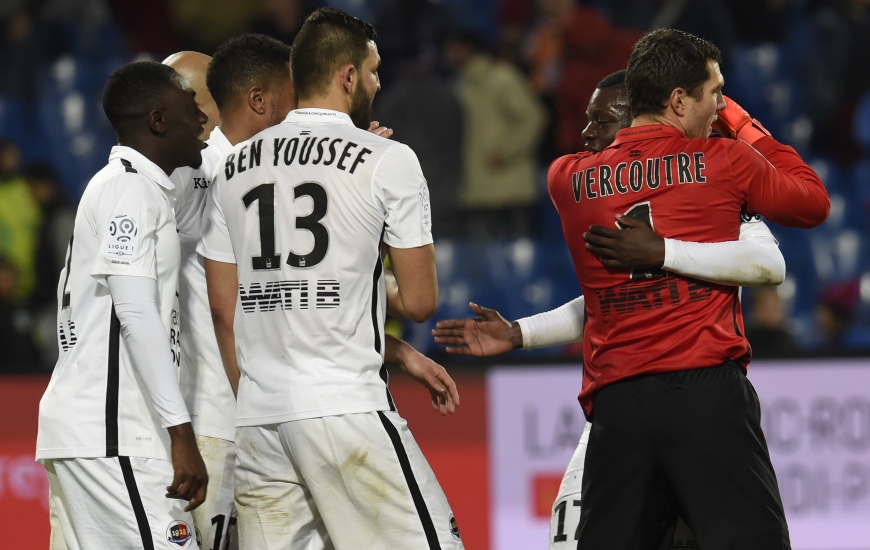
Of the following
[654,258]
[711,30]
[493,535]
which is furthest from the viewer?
[711,30]

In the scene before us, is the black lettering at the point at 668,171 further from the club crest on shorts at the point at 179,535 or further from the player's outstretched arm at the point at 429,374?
the club crest on shorts at the point at 179,535

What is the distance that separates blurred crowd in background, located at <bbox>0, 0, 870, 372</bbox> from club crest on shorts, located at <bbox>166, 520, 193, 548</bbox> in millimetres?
4939

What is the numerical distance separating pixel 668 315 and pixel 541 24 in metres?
6.74

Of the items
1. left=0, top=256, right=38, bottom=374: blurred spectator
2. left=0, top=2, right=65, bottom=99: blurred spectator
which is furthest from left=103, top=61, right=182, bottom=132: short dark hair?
left=0, top=2, right=65, bottom=99: blurred spectator

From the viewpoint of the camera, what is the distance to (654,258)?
3281mm

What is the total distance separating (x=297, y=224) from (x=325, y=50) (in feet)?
1.90

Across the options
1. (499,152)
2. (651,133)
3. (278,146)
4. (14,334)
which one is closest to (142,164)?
(278,146)

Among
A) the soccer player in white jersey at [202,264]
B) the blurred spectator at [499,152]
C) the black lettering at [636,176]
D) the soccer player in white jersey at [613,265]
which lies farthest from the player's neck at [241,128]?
the blurred spectator at [499,152]

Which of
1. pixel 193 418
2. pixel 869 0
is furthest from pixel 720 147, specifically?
pixel 869 0

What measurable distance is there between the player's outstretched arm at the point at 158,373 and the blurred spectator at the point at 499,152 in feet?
19.6

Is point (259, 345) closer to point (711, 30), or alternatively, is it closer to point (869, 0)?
point (711, 30)

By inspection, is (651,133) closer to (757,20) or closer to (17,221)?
(17,221)

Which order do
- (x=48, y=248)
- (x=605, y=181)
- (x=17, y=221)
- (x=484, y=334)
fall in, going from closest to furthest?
(x=605, y=181) → (x=484, y=334) → (x=48, y=248) → (x=17, y=221)

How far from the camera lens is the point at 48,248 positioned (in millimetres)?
8664
